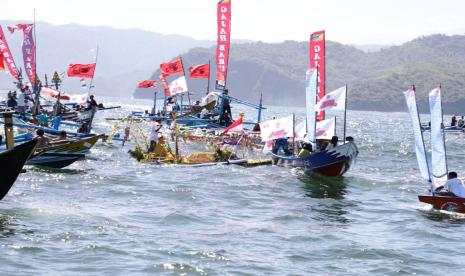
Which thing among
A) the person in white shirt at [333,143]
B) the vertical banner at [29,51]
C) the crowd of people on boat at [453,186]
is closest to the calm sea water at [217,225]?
the crowd of people on boat at [453,186]

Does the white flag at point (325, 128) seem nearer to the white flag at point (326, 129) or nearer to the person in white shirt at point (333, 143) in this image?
the white flag at point (326, 129)

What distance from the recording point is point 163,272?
1808cm

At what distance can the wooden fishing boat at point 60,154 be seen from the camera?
32719 millimetres

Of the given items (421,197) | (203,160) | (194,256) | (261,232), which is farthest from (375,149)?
(194,256)

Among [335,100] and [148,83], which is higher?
[148,83]

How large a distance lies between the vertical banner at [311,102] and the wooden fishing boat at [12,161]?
15712mm

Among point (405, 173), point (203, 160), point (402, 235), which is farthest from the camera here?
point (405, 173)

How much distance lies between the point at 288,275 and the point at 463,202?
1012 cm

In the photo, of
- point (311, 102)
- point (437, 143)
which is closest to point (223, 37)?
point (311, 102)

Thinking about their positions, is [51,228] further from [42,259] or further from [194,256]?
[194,256]

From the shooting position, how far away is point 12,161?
22.4m

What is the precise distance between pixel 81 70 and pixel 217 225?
29.0m

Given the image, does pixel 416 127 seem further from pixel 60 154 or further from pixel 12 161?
pixel 60 154

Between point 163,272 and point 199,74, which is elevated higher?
point 199,74
